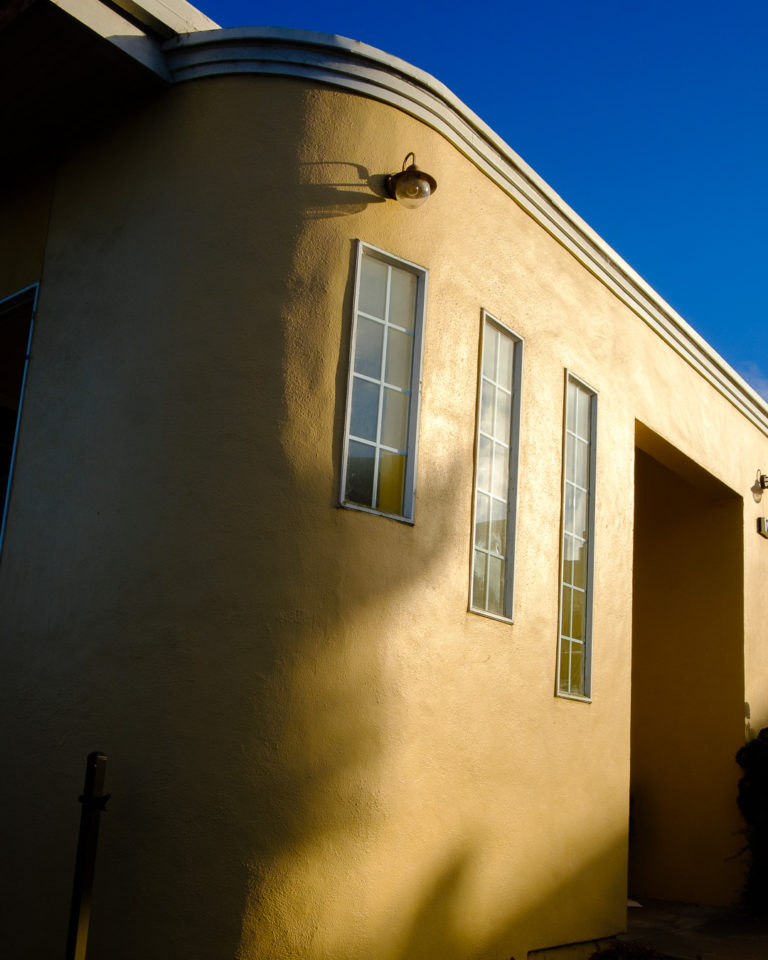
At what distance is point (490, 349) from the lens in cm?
693

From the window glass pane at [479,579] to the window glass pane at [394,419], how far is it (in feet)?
3.18

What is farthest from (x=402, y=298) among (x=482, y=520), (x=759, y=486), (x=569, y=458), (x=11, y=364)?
(x=759, y=486)

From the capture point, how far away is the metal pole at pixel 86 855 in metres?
4.49

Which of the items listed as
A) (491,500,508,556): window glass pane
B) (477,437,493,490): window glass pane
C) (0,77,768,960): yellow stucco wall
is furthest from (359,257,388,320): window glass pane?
(491,500,508,556): window glass pane

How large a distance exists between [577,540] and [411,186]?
3.05 meters

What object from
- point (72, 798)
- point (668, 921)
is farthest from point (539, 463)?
point (668, 921)

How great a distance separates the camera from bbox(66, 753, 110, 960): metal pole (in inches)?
177

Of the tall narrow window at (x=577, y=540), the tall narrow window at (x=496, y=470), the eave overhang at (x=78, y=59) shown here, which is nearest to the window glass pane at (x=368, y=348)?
the tall narrow window at (x=496, y=470)

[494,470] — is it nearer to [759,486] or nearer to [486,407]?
[486,407]

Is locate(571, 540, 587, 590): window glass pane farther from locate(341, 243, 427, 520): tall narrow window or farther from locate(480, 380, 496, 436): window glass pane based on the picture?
locate(341, 243, 427, 520): tall narrow window

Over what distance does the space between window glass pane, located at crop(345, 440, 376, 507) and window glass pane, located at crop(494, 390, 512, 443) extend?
4.15ft

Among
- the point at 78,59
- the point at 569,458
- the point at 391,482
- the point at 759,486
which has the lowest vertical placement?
the point at 391,482

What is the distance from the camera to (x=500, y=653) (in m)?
6.63

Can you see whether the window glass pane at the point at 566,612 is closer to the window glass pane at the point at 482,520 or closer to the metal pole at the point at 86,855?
the window glass pane at the point at 482,520
